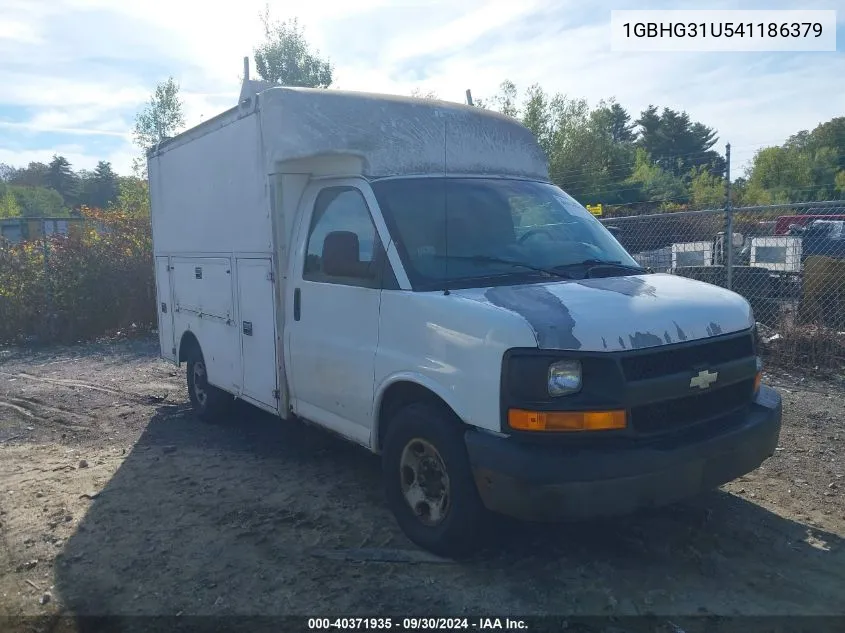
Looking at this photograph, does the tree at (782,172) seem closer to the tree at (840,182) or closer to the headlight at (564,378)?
the tree at (840,182)

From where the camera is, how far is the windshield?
4.21m

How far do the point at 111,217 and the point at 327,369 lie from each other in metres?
10.4

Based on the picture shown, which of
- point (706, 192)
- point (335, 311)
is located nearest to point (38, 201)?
point (706, 192)

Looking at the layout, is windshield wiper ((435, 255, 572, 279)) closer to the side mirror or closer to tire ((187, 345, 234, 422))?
the side mirror

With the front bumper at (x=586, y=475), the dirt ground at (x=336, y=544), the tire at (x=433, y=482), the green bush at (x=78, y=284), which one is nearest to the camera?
the front bumper at (x=586, y=475)

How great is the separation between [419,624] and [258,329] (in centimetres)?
287

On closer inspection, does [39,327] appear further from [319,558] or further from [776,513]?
[776,513]

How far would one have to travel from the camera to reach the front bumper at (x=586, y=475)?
3328 mm

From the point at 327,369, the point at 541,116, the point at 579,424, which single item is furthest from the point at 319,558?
the point at 541,116

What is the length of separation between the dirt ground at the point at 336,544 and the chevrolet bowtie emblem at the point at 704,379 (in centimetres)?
100

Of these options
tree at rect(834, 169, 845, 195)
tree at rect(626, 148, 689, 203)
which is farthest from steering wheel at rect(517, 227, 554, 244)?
tree at rect(834, 169, 845, 195)

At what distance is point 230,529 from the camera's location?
4523 millimetres

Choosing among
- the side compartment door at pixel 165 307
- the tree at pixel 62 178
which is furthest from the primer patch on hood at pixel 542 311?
the tree at pixel 62 178

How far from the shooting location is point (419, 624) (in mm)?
3377
